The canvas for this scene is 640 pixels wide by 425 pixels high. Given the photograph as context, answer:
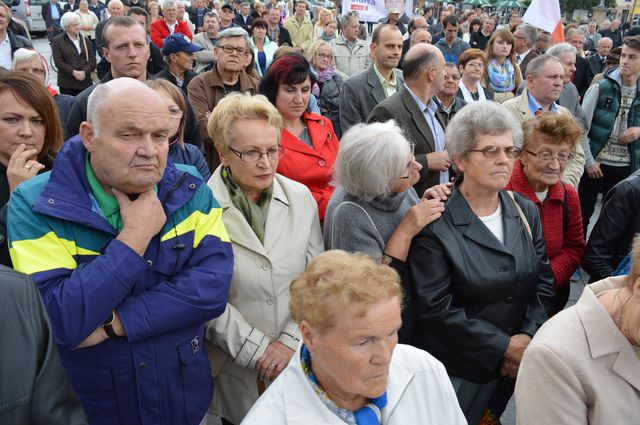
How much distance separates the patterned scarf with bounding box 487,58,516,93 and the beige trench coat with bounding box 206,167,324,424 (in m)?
4.76

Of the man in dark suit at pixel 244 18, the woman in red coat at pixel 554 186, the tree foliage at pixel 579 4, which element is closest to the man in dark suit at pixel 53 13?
the man in dark suit at pixel 244 18

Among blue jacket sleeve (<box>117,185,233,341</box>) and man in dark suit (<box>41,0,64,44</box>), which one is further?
man in dark suit (<box>41,0,64,44</box>)

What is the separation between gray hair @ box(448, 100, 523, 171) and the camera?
8.58 ft

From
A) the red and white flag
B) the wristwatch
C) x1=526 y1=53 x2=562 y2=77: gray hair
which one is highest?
the red and white flag

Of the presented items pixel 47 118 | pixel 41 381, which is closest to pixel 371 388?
pixel 41 381

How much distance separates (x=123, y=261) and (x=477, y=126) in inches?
66.2

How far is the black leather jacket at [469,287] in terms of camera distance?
8.09 ft

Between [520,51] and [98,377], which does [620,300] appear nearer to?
[98,377]

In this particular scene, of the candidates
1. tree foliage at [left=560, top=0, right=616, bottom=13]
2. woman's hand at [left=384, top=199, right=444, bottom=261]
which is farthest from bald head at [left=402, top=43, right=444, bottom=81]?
tree foliage at [left=560, top=0, right=616, bottom=13]

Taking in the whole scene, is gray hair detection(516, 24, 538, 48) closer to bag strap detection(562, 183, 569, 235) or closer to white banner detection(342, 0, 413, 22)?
white banner detection(342, 0, 413, 22)

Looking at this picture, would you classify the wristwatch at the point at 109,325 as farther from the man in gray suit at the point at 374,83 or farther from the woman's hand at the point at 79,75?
the woman's hand at the point at 79,75

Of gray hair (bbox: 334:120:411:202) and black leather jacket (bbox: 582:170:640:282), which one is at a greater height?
gray hair (bbox: 334:120:411:202)

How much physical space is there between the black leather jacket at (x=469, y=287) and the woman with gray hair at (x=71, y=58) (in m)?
7.30

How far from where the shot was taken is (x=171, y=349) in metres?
2.05
